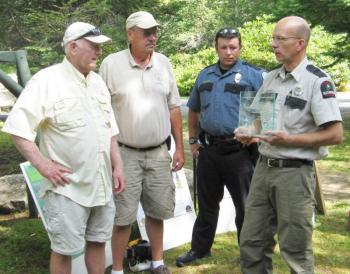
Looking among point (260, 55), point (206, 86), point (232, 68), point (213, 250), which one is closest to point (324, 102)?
point (232, 68)

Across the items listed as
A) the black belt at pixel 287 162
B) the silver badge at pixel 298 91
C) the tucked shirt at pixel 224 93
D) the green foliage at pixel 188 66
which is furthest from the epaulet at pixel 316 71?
the green foliage at pixel 188 66

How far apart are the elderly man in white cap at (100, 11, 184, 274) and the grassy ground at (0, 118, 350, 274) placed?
2.37ft

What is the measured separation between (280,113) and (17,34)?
5.83m

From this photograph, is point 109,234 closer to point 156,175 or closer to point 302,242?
point 156,175

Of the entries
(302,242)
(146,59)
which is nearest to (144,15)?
(146,59)

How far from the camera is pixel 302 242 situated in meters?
3.03

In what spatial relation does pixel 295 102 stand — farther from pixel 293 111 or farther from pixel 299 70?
pixel 299 70

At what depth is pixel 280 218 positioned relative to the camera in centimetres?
308

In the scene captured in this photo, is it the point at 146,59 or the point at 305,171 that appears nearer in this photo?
the point at 305,171

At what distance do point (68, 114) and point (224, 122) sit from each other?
1.33m

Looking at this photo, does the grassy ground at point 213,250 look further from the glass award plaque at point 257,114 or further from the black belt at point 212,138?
the glass award plaque at point 257,114

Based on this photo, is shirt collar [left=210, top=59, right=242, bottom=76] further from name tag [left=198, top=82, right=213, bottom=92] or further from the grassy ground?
the grassy ground

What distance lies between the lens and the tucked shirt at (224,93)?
3.79m

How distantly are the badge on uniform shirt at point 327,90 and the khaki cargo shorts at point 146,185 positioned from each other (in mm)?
1411
